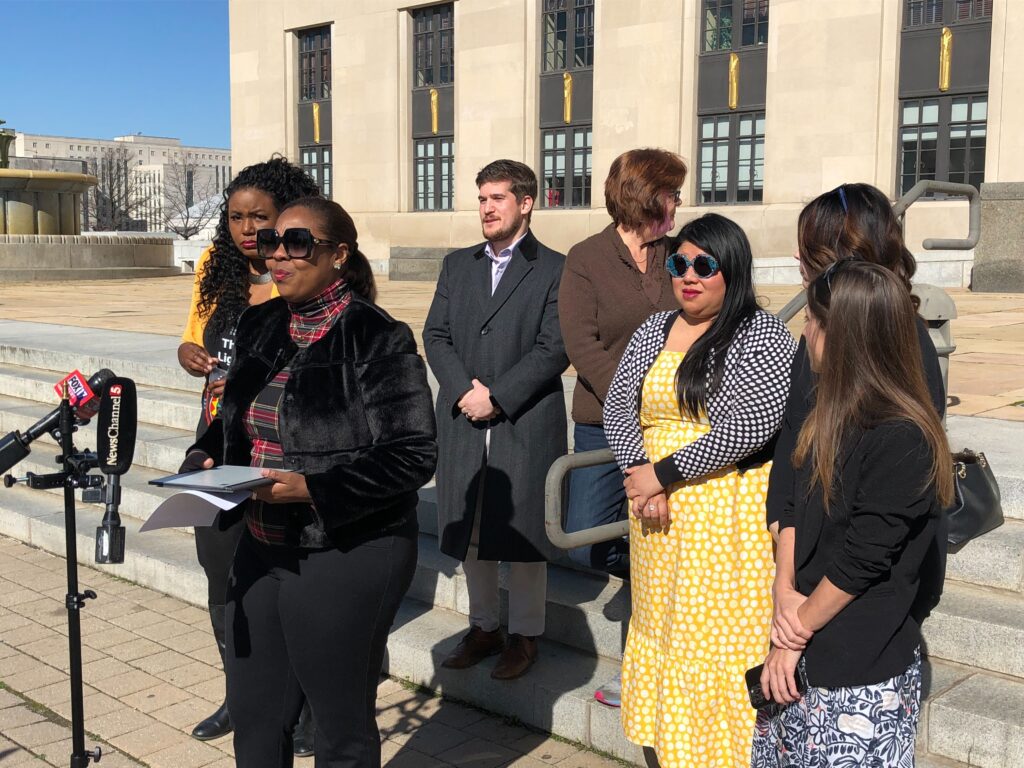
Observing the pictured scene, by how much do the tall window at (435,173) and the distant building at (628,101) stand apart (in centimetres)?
Result: 7

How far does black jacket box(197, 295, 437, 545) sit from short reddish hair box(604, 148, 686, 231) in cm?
145

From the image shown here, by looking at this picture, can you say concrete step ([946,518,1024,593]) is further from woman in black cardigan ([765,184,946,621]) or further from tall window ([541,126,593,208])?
tall window ([541,126,593,208])

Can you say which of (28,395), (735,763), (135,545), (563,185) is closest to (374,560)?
(735,763)

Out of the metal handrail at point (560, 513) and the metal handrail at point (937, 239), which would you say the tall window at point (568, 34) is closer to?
the metal handrail at point (937, 239)

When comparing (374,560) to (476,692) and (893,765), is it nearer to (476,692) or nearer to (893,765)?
(893,765)

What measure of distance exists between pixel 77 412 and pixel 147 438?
16.6 feet

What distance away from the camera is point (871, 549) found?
241cm

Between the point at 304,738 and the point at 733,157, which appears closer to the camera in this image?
the point at 304,738

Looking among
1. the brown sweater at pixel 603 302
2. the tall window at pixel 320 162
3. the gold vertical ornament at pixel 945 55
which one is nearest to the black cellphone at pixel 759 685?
the brown sweater at pixel 603 302

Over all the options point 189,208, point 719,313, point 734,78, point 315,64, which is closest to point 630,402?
point 719,313

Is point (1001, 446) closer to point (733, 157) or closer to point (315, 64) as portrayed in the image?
point (733, 157)

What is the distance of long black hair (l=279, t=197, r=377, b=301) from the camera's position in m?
3.02

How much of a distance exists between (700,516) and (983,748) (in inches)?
47.9

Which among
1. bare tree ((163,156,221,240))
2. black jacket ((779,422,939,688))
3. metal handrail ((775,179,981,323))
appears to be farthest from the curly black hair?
bare tree ((163,156,221,240))
